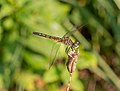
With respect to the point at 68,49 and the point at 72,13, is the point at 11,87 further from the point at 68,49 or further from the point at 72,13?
the point at 68,49

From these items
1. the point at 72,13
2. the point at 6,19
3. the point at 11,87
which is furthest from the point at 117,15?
the point at 11,87

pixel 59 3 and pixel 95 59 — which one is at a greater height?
pixel 59 3

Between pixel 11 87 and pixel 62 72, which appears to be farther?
pixel 11 87

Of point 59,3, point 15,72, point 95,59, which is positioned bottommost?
point 95,59

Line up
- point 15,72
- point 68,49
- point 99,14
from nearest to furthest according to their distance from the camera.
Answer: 1. point 68,49
2. point 15,72
3. point 99,14

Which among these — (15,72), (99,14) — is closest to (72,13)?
(99,14)

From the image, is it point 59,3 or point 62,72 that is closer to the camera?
point 62,72

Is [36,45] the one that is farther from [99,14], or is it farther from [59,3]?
[99,14]

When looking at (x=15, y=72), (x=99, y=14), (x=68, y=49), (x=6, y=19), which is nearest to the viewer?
(x=68, y=49)

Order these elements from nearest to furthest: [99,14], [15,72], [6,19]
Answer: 1. [6,19]
2. [15,72]
3. [99,14]
